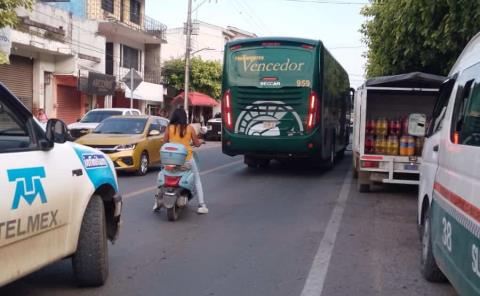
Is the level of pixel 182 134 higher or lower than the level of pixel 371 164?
higher

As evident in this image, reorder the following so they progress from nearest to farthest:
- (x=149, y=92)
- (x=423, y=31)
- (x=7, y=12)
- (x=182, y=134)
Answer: (x=182, y=134)
(x=7, y=12)
(x=423, y=31)
(x=149, y=92)

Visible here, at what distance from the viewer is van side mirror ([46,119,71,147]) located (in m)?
4.72

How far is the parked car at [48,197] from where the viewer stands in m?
4.09

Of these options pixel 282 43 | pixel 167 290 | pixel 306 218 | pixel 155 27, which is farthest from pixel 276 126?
pixel 155 27

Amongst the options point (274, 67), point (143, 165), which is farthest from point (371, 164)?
point (143, 165)

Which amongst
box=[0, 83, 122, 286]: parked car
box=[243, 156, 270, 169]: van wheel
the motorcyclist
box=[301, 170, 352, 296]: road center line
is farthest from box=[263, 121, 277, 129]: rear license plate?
box=[0, 83, 122, 286]: parked car

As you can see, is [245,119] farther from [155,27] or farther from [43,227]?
[155,27]

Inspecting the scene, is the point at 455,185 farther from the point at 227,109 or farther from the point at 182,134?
the point at 227,109

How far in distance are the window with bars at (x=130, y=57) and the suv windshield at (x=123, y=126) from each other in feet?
68.5

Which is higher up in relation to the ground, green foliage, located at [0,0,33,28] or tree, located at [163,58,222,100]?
tree, located at [163,58,222,100]

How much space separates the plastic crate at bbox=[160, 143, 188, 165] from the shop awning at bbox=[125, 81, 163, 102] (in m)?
27.1

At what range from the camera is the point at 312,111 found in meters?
14.7

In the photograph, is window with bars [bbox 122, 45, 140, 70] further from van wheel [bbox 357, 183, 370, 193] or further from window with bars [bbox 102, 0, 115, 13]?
van wheel [bbox 357, 183, 370, 193]

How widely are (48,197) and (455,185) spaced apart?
302cm
